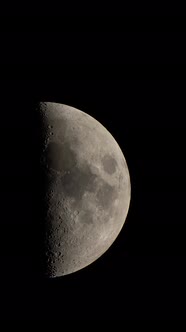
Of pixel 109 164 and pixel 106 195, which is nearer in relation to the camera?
pixel 106 195

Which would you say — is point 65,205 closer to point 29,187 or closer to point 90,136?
point 29,187

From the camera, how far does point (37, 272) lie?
7.32 m

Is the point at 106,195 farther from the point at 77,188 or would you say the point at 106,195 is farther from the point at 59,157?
the point at 59,157

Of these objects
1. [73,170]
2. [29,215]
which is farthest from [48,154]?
[29,215]

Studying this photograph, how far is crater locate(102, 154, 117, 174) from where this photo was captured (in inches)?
286

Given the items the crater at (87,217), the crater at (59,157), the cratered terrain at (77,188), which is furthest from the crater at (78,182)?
the crater at (87,217)

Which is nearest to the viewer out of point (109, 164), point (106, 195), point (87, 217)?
point (87, 217)

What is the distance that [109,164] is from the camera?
7.34 m

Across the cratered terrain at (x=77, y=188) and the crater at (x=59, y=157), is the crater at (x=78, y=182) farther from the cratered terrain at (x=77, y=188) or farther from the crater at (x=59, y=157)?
the crater at (x=59, y=157)

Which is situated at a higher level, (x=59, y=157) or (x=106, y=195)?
(x=59, y=157)

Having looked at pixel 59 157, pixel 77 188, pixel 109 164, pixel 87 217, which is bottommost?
pixel 87 217

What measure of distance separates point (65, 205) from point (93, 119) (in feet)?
5.63

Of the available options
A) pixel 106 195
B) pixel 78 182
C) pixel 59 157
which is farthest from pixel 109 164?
pixel 59 157

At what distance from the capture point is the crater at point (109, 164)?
7266 millimetres
